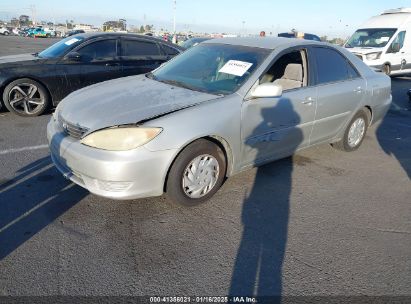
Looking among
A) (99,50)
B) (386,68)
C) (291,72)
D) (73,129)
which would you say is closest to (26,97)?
(99,50)

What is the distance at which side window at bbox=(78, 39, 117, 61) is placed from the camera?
665 centimetres

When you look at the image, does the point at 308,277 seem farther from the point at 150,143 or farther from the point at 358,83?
the point at 358,83

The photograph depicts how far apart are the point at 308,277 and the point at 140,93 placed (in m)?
2.32

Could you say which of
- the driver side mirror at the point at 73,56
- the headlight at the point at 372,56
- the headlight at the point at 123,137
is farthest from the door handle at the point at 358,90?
the headlight at the point at 372,56

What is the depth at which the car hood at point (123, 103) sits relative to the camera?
3.08 m

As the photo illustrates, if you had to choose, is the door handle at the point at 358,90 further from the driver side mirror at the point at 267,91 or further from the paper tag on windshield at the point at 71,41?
the paper tag on windshield at the point at 71,41

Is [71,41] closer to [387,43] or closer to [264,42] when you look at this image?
[264,42]

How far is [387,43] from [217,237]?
41.1 feet

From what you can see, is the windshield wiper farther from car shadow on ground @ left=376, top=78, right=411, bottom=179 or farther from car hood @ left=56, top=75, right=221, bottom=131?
car shadow on ground @ left=376, top=78, right=411, bottom=179

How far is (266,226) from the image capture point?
318cm

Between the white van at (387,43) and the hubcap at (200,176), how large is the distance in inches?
432

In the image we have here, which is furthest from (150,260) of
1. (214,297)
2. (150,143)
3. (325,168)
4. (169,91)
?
(325,168)

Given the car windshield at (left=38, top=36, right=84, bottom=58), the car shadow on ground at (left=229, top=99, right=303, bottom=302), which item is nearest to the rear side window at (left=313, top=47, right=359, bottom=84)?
the car shadow on ground at (left=229, top=99, right=303, bottom=302)

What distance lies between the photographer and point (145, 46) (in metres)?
7.30
